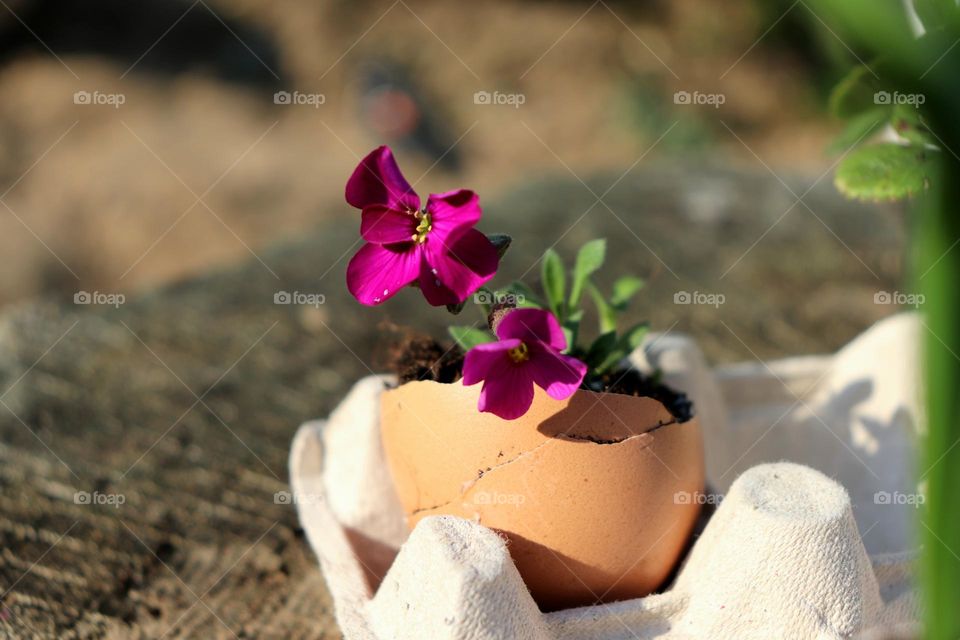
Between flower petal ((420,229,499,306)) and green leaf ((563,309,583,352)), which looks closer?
flower petal ((420,229,499,306))

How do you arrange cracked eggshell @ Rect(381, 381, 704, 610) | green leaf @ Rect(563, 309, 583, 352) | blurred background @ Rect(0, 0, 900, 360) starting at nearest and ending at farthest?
cracked eggshell @ Rect(381, 381, 704, 610) < green leaf @ Rect(563, 309, 583, 352) < blurred background @ Rect(0, 0, 900, 360)

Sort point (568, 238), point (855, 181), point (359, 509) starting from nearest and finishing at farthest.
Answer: point (855, 181) < point (359, 509) < point (568, 238)

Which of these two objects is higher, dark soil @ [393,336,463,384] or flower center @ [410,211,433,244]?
flower center @ [410,211,433,244]

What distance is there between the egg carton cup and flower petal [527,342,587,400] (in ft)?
0.64

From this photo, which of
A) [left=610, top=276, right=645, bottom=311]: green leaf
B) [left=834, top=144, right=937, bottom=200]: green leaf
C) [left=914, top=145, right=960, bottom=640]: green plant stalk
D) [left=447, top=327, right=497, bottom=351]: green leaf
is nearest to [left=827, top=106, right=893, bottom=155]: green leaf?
[left=834, top=144, right=937, bottom=200]: green leaf

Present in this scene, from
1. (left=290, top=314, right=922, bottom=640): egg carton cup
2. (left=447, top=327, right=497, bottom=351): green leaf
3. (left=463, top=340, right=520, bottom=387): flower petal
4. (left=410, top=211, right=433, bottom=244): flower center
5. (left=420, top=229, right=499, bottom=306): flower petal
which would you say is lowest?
(left=290, top=314, right=922, bottom=640): egg carton cup

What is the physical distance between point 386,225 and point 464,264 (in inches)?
4.2

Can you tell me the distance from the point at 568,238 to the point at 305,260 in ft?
2.97

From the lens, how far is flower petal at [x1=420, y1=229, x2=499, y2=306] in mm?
989

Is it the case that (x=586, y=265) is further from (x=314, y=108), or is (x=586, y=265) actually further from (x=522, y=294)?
(x=314, y=108)

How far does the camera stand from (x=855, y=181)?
117 cm

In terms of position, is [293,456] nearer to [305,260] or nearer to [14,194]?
[305,260]

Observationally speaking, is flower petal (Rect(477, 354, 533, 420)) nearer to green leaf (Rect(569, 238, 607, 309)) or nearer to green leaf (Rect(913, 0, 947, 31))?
green leaf (Rect(569, 238, 607, 309))

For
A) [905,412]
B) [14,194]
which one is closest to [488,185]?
[14,194]
